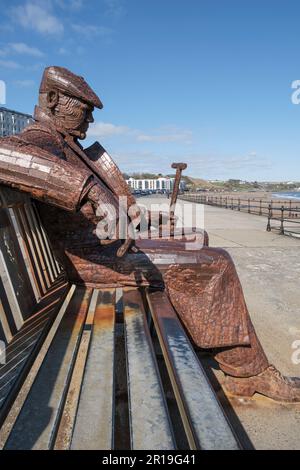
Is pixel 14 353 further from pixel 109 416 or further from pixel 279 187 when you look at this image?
pixel 279 187

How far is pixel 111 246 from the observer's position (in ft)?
8.41

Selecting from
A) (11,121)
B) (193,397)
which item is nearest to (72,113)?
(193,397)

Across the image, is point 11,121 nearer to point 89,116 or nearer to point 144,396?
point 89,116

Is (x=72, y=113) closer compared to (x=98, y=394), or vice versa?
(x=98, y=394)

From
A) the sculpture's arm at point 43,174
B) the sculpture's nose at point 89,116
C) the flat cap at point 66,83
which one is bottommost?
the sculpture's arm at point 43,174

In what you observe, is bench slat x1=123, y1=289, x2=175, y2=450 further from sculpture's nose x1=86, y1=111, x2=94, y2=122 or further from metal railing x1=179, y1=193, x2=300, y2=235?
metal railing x1=179, y1=193, x2=300, y2=235

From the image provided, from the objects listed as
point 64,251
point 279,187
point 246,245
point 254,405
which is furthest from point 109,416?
point 279,187

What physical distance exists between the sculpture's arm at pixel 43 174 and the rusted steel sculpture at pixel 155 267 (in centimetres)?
44

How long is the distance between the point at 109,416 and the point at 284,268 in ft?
20.1

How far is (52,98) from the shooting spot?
92.6 inches

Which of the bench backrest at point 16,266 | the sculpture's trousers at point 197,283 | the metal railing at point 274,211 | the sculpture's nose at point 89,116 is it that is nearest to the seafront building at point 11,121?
the bench backrest at point 16,266

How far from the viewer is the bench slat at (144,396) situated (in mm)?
1236

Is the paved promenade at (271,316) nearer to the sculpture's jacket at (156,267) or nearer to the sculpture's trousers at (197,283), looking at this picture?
the sculpture's trousers at (197,283)

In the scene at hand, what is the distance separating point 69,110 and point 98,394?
1.62 metres
